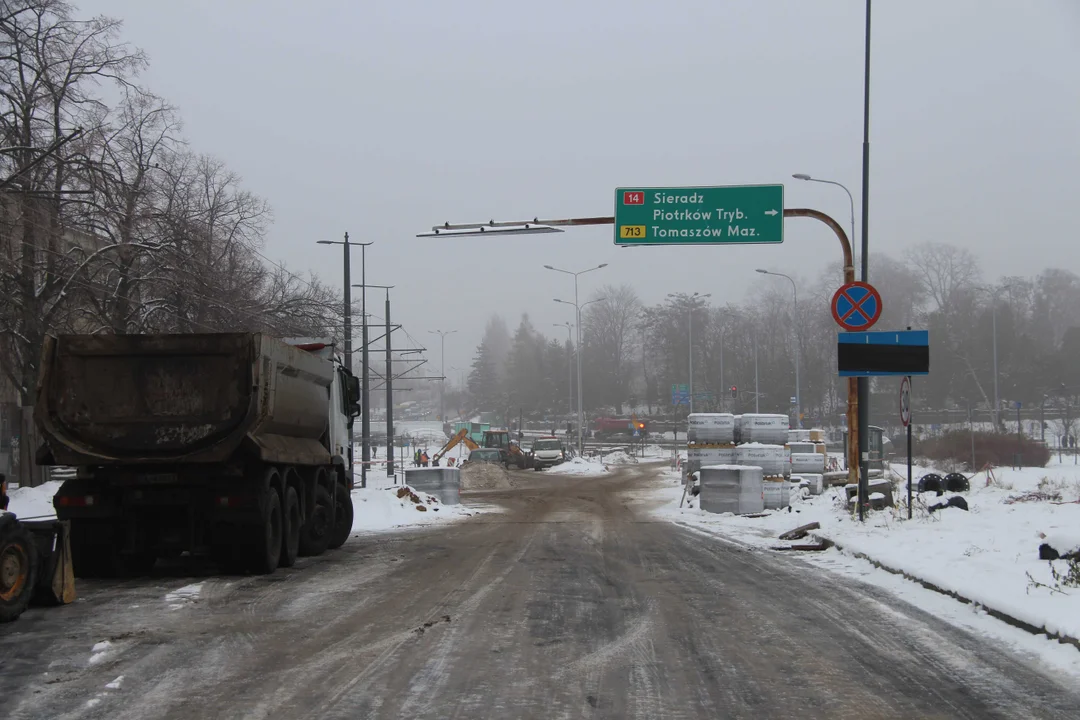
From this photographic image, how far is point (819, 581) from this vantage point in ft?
38.4

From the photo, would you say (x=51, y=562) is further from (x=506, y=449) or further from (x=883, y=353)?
(x=506, y=449)

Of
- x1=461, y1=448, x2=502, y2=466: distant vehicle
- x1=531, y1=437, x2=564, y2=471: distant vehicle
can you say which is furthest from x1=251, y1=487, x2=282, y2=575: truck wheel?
x1=531, y1=437, x2=564, y2=471: distant vehicle

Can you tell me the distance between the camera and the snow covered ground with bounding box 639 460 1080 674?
8859 mm

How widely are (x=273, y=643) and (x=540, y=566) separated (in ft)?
18.2

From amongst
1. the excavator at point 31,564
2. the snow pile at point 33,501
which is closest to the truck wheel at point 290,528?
the excavator at point 31,564

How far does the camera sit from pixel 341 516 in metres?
16.5

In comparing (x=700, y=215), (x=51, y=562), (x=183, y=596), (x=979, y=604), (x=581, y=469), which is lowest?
(x=581, y=469)

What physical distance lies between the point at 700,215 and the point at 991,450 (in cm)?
2708

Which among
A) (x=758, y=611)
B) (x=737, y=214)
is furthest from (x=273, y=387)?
(x=737, y=214)

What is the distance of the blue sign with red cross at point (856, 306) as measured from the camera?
1683cm

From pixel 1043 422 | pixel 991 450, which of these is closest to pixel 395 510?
pixel 991 450

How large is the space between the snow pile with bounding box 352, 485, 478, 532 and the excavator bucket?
10011mm

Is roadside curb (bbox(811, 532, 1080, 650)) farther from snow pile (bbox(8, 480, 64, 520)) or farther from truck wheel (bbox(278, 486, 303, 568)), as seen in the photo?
snow pile (bbox(8, 480, 64, 520))

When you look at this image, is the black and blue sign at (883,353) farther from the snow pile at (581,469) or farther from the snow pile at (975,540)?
the snow pile at (581,469)
